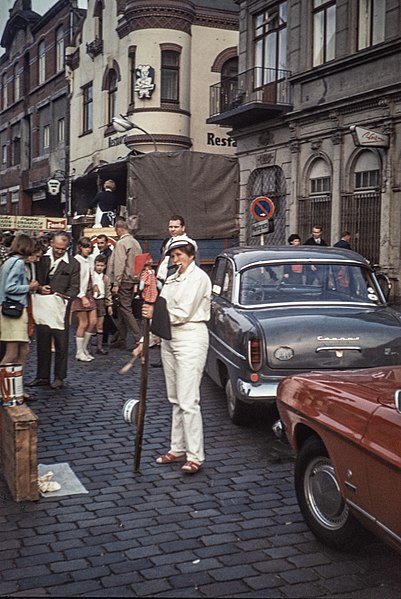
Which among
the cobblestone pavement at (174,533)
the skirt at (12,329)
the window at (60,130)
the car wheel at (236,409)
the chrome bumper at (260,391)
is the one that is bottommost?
the cobblestone pavement at (174,533)

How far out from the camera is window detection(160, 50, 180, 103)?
30.5m

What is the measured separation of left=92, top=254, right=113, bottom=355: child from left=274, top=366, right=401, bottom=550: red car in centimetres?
771

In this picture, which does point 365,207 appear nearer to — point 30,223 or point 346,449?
point 30,223

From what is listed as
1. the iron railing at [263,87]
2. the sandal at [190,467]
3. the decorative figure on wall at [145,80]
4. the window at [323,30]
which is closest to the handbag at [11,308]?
the sandal at [190,467]

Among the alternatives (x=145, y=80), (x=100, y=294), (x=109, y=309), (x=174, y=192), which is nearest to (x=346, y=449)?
(x=100, y=294)

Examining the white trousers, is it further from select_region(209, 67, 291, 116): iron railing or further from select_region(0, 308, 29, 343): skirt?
select_region(209, 67, 291, 116): iron railing

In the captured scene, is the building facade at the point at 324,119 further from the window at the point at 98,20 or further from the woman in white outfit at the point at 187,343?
the woman in white outfit at the point at 187,343

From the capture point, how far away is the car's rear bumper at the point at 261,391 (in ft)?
23.0

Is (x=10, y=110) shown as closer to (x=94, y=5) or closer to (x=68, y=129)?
(x=68, y=129)

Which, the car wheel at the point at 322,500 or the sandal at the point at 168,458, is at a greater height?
the car wheel at the point at 322,500

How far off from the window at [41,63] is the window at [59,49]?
2457mm

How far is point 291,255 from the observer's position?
335 inches

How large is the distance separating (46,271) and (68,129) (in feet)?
99.4

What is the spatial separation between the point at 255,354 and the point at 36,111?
136ft
